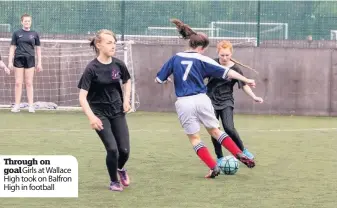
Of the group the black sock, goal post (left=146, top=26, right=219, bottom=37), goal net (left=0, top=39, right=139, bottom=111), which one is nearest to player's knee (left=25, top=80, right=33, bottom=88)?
goal net (left=0, top=39, right=139, bottom=111)

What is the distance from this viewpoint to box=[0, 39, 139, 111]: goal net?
838 inches

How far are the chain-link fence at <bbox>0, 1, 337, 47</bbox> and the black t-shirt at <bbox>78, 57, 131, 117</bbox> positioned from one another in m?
11.8

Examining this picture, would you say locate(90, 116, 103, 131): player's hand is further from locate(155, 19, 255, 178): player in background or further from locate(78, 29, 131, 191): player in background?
locate(155, 19, 255, 178): player in background

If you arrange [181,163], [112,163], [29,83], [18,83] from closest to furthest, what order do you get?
[112,163], [181,163], [29,83], [18,83]

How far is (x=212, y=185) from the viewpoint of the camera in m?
10.5

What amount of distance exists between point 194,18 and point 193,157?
1003 cm

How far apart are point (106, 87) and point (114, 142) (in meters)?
0.58

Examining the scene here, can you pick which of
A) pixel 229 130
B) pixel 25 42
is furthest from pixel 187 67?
pixel 25 42

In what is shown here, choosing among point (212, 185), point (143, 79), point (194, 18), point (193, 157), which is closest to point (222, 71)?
point (212, 185)

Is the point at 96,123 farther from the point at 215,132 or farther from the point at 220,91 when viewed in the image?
the point at 220,91

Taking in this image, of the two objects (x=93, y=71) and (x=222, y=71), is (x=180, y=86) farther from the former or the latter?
(x=93, y=71)

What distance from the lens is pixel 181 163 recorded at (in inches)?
484

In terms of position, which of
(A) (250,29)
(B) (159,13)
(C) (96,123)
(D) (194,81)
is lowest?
(C) (96,123)

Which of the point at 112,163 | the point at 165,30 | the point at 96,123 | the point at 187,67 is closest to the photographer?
the point at 96,123
